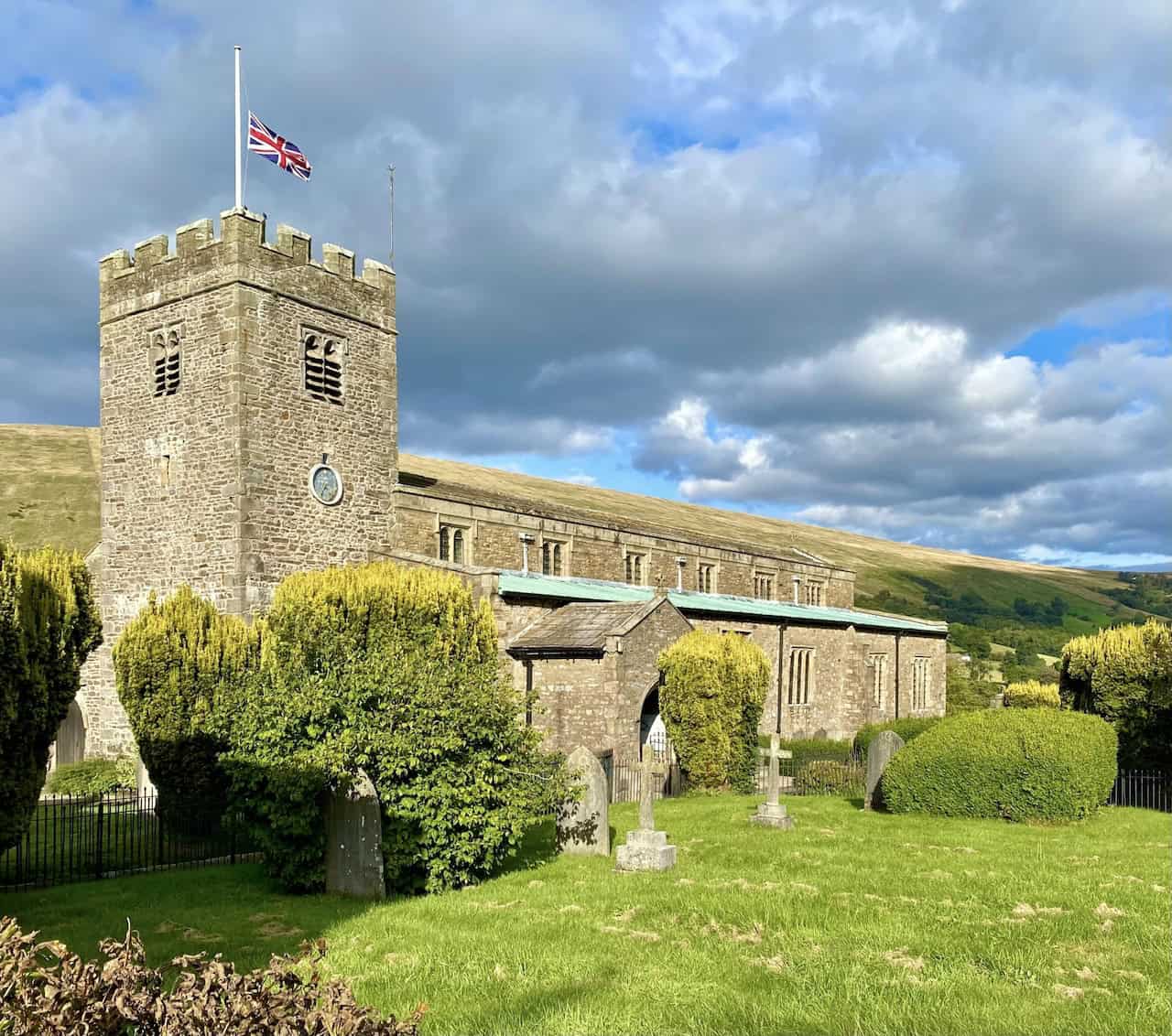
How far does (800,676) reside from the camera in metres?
38.7

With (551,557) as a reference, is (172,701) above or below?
below

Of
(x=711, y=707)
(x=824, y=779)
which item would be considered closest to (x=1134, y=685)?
(x=824, y=779)

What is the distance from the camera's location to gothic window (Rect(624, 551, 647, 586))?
39.0m

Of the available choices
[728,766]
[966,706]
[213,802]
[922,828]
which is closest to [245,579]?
[213,802]

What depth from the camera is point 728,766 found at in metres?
26.2

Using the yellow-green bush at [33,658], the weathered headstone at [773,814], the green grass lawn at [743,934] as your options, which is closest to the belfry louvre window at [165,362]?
the yellow-green bush at [33,658]

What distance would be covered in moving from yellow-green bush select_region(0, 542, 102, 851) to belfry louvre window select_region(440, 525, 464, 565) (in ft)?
53.6

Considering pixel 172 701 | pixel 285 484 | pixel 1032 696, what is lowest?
pixel 1032 696

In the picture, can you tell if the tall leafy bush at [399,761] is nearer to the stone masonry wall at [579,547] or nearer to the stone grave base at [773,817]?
the stone grave base at [773,817]

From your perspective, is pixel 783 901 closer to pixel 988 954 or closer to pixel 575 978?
pixel 988 954

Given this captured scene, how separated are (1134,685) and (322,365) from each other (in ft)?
82.1

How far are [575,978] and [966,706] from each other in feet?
165

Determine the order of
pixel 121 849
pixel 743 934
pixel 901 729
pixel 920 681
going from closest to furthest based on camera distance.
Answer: pixel 743 934 < pixel 121 849 < pixel 901 729 < pixel 920 681

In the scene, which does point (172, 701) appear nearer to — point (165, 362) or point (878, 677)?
point (165, 362)
